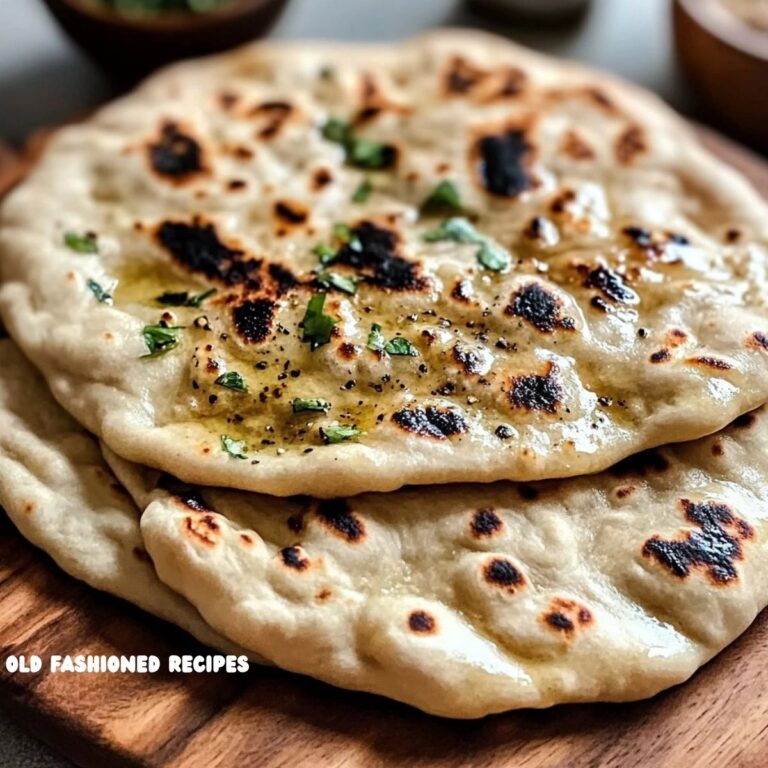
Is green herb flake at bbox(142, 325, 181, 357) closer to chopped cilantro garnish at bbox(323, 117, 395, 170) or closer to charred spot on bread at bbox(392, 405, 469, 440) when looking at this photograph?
charred spot on bread at bbox(392, 405, 469, 440)

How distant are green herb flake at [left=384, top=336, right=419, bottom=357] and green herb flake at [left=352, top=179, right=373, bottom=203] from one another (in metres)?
0.66

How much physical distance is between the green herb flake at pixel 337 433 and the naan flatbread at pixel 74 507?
0.47 metres

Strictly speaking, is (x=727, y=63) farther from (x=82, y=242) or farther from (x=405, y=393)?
(x=82, y=242)

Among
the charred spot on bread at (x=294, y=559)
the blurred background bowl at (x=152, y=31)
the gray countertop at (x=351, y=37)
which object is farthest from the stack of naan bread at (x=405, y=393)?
the gray countertop at (x=351, y=37)

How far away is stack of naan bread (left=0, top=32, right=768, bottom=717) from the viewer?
7.49 ft

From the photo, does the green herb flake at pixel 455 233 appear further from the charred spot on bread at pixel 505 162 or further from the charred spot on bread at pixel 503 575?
the charred spot on bread at pixel 503 575

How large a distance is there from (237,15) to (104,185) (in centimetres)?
122

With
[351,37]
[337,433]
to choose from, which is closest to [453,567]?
[337,433]

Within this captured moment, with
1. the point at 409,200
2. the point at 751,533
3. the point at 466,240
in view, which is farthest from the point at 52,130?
the point at 751,533

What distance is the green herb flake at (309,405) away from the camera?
2.52 metres

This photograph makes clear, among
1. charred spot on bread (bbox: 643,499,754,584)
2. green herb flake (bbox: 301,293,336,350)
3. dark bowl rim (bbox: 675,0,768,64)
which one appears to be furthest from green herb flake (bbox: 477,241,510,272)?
dark bowl rim (bbox: 675,0,768,64)

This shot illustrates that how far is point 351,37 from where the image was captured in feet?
16.4

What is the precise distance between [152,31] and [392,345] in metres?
1.98

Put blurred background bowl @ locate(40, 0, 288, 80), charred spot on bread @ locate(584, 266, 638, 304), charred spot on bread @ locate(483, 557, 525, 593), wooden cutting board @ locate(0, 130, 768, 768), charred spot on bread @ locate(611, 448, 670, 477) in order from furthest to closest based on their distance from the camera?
1. blurred background bowl @ locate(40, 0, 288, 80)
2. charred spot on bread @ locate(584, 266, 638, 304)
3. charred spot on bread @ locate(611, 448, 670, 477)
4. charred spot on bread @ locate(483, 557, 525, 593)
5. wooden cutting board @ locate(0, 130, 768, 768)
